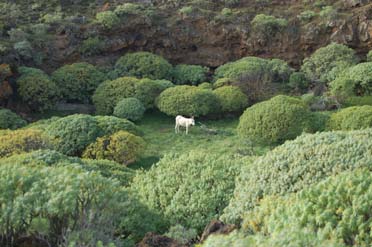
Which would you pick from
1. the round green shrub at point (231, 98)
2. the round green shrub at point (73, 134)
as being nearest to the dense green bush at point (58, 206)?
the round green shrub at point (73, 134)

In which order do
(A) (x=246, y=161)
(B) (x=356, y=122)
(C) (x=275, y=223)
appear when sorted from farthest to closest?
(B) (x=356, y=122), (A) (x=246, y=161), (C) (x=275, y=223)

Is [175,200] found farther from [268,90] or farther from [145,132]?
[268,90]

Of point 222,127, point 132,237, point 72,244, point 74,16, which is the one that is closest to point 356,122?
point 222,127

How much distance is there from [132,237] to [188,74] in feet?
102

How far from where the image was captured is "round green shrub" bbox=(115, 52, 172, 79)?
143 ft

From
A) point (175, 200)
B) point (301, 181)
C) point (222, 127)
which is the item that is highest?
point (301, 181)

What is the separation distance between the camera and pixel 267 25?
4688cm

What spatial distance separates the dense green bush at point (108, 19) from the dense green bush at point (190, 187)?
29090mm

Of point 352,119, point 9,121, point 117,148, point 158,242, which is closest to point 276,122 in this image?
point 352,119

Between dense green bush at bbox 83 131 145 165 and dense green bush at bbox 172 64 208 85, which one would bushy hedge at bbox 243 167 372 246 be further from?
dense green bush at bbox 172 64 208 85

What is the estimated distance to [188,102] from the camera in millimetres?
37250

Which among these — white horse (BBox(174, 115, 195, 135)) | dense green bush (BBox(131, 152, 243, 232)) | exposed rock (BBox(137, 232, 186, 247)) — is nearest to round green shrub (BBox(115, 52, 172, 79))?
white horse (BBox(174, 115, 195, 135))

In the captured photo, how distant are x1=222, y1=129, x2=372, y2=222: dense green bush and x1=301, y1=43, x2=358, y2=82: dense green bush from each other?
27156mm

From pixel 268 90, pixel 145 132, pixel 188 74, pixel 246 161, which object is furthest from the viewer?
pixel 188 74
